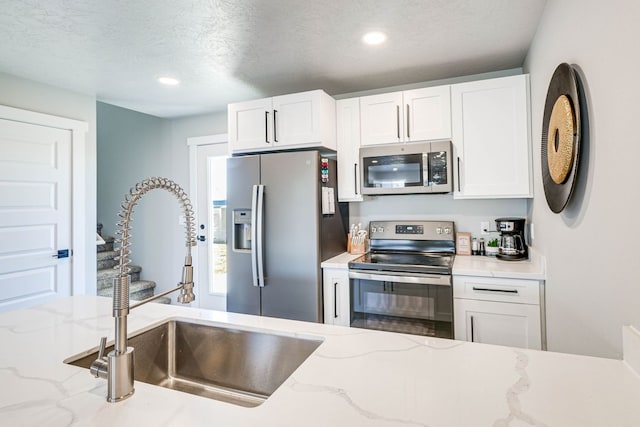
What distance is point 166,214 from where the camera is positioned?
13.7 feet

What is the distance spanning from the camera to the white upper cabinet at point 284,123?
9.02 ft

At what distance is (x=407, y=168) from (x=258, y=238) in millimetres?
1252

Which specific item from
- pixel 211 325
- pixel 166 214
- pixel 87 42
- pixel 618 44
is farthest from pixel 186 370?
pixel 166 214

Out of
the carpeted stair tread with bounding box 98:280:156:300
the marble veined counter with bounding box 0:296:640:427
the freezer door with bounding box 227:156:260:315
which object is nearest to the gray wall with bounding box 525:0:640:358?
the marble veined counter with bounding box 0:296:640:427

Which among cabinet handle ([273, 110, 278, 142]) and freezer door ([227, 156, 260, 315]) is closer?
freezer door ([227, 156, 260, 315])

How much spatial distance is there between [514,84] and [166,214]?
372cm

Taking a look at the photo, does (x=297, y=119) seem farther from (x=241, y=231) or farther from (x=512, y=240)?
(x=512, y=240)

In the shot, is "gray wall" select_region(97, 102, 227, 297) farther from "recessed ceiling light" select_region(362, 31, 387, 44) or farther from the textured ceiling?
"recessed ceiling light" select_region(362, 31, 387, 44)

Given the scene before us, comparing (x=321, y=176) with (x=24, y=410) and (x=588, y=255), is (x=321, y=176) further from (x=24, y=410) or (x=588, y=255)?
(x=24, y=410)

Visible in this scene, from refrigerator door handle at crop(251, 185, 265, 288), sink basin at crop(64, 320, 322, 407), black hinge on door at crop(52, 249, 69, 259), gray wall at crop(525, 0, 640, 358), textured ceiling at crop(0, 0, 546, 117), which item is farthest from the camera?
black hinge on door at crop(52, 249, 69, 259)

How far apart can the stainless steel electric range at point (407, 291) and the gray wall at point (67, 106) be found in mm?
2461

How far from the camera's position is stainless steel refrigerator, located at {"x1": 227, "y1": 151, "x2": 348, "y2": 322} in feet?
8.57

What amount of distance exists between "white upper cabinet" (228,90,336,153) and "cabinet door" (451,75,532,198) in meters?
0.96

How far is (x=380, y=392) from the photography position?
2.63 ft
